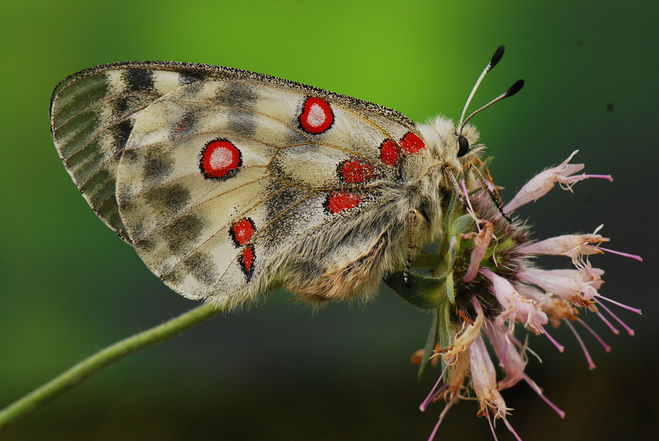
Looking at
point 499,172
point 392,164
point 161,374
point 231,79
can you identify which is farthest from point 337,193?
point 161,374

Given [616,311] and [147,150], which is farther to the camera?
[616,311]

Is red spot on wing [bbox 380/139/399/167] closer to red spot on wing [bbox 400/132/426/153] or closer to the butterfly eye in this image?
red spot on wing [bbox 400/132/426/153]

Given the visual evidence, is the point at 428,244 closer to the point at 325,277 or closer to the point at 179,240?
the point at 325,277

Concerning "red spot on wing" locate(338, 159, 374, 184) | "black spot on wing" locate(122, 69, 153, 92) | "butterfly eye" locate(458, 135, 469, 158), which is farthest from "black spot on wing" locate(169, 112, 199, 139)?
"butterfly eye" locate(458, 135, 469, 158)

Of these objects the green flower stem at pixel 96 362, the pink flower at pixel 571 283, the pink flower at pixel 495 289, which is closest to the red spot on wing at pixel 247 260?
the green flower stem at pixel 96 362

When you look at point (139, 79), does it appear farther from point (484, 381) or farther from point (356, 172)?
point (484, 381)

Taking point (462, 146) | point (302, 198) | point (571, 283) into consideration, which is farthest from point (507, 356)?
point (302, 198)
